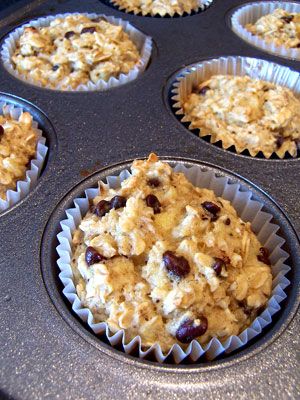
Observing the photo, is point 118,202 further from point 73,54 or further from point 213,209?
point 73,54

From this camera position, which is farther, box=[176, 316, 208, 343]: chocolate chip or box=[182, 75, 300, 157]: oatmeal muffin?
box=[182, 75, 300, 157]: oatmeal muffin

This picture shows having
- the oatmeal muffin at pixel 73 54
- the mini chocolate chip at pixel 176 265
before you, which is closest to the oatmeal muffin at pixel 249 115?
the oatmeal muffin at pixel 73 54

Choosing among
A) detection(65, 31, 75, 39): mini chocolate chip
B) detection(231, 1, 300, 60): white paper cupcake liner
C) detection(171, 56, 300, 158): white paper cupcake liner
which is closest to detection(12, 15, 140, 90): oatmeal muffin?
detection(65, 31, 75, 39): mini chocolate chip

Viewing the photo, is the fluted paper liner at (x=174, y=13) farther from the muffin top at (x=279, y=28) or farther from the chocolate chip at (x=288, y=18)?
the chocolate chip at (x=288, y=18)

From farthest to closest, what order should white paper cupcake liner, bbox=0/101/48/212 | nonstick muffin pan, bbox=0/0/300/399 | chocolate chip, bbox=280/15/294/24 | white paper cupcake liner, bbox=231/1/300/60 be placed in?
Result: chocolate chip, bbox=280/15/294/24 → white paper cupcake liner, bbox=231/1/300/60 → white paper cupcake liner, bbox=0/101/48/212 → nonstick muffin pan, bbox=0/0/300/399

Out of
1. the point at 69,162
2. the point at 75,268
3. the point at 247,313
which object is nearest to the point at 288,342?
the point at 247,313

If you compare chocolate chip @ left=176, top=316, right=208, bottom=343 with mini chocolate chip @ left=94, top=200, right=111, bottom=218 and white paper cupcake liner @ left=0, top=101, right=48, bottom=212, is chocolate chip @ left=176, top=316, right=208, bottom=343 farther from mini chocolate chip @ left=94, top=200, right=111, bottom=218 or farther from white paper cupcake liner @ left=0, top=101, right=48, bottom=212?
white paper cupcake liner @ left=0, top=101, right=48, bottom=212

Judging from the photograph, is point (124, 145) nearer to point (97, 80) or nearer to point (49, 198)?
point (49, 198)
